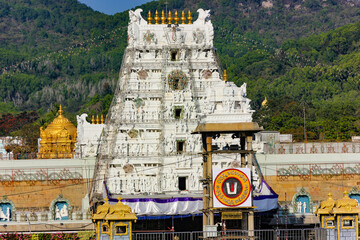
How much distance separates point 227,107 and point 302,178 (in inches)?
1101

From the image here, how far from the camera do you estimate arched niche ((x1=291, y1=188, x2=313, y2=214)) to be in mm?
81031

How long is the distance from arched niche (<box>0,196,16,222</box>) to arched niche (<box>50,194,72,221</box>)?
2.81 meters

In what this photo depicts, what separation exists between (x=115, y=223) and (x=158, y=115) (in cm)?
2945

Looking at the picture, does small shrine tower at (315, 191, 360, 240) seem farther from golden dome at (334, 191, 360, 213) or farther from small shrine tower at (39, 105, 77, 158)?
small shrine tower at (39, 105, 77, 158)

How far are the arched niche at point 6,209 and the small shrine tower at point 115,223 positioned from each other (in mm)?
32120

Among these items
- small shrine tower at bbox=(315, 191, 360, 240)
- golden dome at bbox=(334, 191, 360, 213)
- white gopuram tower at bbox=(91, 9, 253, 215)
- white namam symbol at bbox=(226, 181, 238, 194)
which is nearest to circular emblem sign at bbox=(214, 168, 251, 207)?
white namam symbol at bbox=(226, 181, 238, 194)

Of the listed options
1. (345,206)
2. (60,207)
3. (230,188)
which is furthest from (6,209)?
(345,206)

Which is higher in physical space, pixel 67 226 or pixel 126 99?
pixel 126 99

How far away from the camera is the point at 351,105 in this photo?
5305 inches

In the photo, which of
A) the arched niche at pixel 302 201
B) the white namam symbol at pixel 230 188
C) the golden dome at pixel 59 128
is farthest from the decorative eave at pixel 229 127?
the golden dome at pixel 59 128

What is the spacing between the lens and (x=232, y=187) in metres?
52.9

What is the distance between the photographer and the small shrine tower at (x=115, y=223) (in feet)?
159

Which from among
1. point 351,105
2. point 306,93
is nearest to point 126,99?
point 351,105

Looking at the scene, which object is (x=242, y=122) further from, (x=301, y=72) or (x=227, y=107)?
(x=301, y=72)
